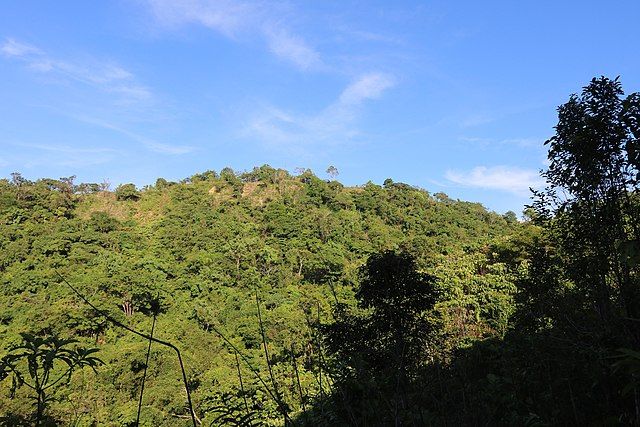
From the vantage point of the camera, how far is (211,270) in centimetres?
2798

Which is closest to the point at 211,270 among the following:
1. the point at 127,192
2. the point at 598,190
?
the point at 127,192

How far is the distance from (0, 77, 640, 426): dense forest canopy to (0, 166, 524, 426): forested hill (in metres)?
0.14

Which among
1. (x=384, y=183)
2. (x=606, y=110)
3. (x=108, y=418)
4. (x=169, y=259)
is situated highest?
(x=384, y=183)

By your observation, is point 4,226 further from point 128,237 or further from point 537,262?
point 537,262

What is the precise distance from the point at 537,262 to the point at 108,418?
14.5m

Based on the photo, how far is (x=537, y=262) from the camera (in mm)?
5715

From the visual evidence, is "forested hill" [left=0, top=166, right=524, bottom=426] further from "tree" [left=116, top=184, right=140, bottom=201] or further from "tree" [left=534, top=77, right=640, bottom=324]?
"tree" [left=534, top=77, right=640, bottom=324]

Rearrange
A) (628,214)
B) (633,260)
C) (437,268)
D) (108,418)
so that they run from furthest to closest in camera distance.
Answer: (437,268) < (108,418) < (628,214) < (633,260)

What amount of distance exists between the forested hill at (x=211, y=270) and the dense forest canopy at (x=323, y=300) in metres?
0.14

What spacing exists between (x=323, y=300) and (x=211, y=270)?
1043 centimetres

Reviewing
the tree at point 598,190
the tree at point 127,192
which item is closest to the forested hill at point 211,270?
the tree at point 127,192

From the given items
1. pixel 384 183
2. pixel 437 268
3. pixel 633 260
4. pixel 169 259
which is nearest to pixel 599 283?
pixel 633 260

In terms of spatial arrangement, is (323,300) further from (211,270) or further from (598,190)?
(598,190)

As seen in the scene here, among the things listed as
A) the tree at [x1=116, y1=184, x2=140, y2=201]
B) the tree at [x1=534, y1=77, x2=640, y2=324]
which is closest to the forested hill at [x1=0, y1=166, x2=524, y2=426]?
the tree at [x1=116, y1=184, x2=140, y2=201]
